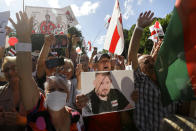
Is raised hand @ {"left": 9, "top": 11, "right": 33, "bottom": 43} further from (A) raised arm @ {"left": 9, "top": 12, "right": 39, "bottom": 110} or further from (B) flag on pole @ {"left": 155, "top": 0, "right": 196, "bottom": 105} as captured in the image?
(B) flag on pole @ {"left": 155, "top": 0, "right": 196, "bottom": 105}

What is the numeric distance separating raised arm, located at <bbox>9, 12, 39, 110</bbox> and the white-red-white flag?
1450 mm

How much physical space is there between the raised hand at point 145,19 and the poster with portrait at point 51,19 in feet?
9.36

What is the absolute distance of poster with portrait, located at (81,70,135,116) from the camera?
1.76 m

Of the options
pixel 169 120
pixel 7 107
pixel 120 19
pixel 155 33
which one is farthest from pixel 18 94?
pixel 155 33

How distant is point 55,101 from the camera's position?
162cm

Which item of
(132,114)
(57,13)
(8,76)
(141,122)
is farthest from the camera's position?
(57,13)

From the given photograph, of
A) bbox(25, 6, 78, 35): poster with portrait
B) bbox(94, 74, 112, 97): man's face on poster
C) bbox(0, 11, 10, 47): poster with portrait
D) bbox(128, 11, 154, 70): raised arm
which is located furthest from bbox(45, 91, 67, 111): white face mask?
bbox(25, 6, 78, 35): poster with portrait

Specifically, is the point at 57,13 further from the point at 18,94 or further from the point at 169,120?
the point at 169,120

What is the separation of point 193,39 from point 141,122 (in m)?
1.04

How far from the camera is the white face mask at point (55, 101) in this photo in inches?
63.7

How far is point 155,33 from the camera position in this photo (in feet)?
18.1

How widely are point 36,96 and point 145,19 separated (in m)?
1.49

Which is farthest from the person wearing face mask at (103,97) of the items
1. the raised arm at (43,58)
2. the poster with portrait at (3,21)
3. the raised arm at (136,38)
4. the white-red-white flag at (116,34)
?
the poster with portrait at (3,21)

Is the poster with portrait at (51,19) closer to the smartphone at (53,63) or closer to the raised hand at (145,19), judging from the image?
the smartphone at (53,63)
